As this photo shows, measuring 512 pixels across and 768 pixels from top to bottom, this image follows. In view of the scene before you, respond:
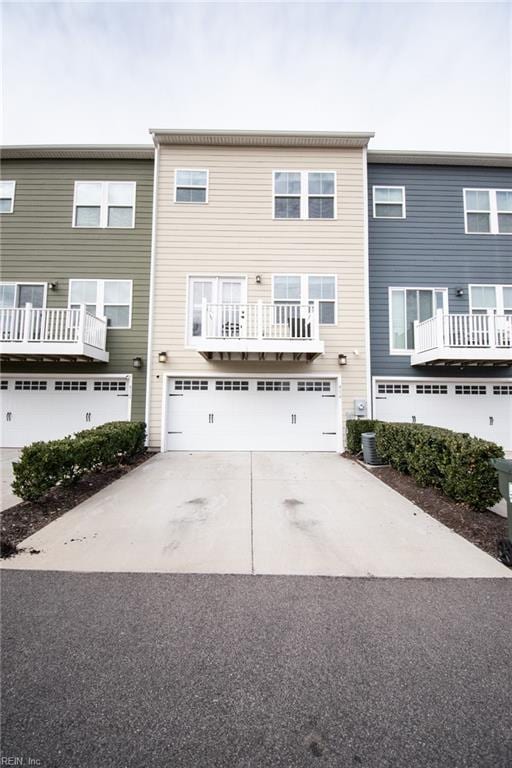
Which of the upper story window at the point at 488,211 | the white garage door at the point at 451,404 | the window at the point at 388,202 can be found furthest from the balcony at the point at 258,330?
the upper story window at the point at 488,211

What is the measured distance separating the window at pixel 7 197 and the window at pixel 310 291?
821 centimetres

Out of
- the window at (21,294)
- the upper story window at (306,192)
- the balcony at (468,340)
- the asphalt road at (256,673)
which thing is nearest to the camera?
the asphalt road at (256,673)

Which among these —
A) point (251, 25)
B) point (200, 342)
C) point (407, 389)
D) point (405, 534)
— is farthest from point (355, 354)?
point (251, 25)

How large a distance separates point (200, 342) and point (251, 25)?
9.17 metres

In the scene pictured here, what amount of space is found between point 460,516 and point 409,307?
6.64m

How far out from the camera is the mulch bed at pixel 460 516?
3.65 m

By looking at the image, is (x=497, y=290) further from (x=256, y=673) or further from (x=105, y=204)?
(x=105, y=204)

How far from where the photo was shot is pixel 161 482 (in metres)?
5.84

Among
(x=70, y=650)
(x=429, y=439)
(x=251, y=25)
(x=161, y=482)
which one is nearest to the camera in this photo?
(x=70, y=650)

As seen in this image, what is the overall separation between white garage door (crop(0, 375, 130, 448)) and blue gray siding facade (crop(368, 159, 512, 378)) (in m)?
7.63

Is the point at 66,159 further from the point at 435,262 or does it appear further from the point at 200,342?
the point at 435,262

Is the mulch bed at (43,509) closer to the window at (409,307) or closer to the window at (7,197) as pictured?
the window at (409,307)

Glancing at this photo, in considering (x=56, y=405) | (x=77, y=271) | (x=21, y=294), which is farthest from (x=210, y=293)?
(x=21, y=294)

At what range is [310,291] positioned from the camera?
898cm
